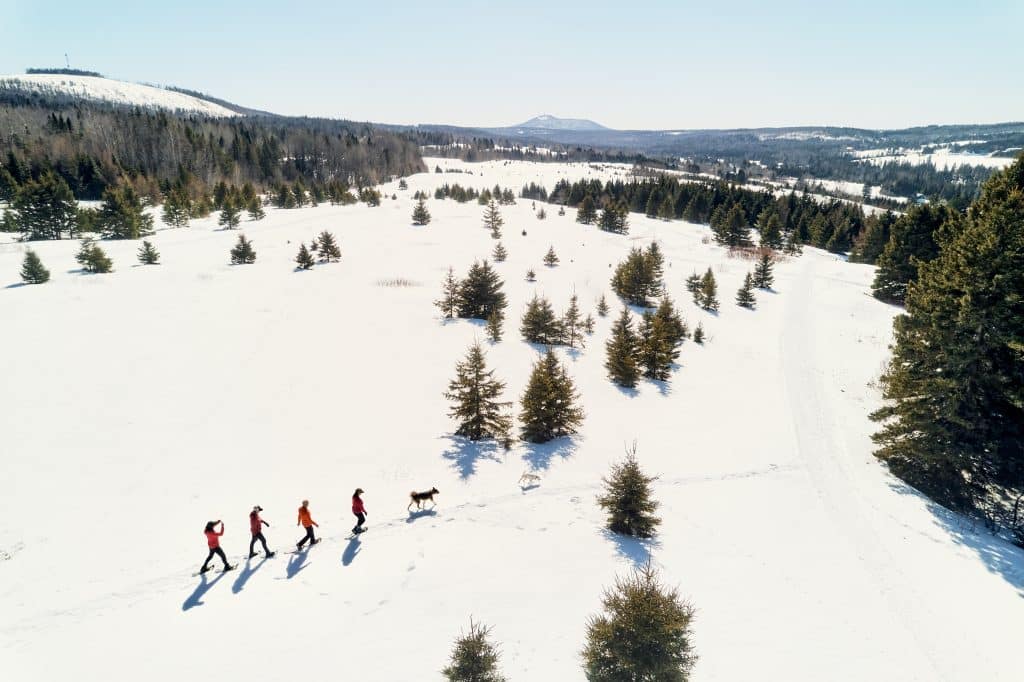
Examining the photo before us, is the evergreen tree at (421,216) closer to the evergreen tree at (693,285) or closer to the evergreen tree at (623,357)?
the evergreen tree at (693,285)

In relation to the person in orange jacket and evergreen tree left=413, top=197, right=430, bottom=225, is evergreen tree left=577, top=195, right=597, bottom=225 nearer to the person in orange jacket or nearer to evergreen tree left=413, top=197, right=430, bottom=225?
evergreen tree left=413, top=197, right=430, bottom=225

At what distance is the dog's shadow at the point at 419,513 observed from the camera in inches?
523

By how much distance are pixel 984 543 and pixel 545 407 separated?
49.6 ft

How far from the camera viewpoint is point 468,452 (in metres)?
17.5

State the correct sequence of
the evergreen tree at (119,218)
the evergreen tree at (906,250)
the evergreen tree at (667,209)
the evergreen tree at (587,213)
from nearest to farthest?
Answer: the evergreen tree at (906,250) → the evergreen tree at (119,218) → the evergreen tree at (587,213) → the evergreen tree at (667,209)

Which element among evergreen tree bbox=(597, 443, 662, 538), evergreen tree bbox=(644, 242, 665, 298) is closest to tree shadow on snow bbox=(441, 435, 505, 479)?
evergreen tree bbox=(597, 443, 662, 538)

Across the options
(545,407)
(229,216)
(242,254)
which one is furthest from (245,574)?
(229,216)

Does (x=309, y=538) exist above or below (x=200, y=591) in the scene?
below

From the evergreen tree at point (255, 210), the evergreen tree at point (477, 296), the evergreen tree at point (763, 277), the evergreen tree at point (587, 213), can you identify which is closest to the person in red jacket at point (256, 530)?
the evergreen tree at point (477, 296)

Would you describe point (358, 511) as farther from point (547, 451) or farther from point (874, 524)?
point (874, 524)

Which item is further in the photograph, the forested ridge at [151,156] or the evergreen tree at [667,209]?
the evergreen tree at [667,209]

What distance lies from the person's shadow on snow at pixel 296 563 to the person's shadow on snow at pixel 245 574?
2.32 ft

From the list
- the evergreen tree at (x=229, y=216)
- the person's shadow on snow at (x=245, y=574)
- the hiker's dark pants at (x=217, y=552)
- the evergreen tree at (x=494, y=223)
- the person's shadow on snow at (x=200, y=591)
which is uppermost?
the evergreen tree at (x=229, y=216)

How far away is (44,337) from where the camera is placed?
2227 centimetres
